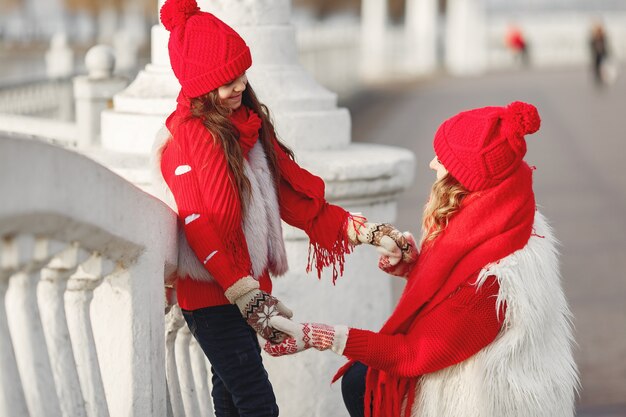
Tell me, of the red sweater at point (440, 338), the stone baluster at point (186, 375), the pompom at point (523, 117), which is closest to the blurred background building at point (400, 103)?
the stone baluster at point (186, 375)

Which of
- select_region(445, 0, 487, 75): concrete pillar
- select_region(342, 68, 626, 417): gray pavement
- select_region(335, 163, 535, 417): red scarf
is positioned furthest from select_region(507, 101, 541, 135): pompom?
select_region(445, 0, 487, 75): concrete pillar

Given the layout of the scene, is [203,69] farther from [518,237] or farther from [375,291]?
[375,291]

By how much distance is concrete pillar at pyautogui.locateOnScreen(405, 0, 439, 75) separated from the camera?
3638 cm

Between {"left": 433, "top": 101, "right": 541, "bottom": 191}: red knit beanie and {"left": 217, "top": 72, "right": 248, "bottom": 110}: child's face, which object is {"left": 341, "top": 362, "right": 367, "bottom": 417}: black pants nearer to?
{"left": 433, "top": 101, "right": 541, "bottom": 191}: red knit beanie

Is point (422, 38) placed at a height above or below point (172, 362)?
below

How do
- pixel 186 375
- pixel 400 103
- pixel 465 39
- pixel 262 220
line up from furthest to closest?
pixel 465 39 → pixel 400 103 → pixel 186 375 → pixel 262 220

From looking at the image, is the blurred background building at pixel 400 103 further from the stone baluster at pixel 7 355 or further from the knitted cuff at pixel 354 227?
the knitted cuff at pixel 354 227

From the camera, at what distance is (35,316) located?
91.3 inches

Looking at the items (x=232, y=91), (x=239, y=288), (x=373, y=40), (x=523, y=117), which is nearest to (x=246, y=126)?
(x=232, y=91)

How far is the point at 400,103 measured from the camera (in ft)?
77.4

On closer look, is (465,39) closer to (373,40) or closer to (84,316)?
(373,40)

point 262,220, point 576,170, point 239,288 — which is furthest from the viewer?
point 576,170

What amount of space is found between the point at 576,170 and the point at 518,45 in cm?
2634

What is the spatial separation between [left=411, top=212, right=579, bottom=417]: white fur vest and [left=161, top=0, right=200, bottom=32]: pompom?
1034mm
